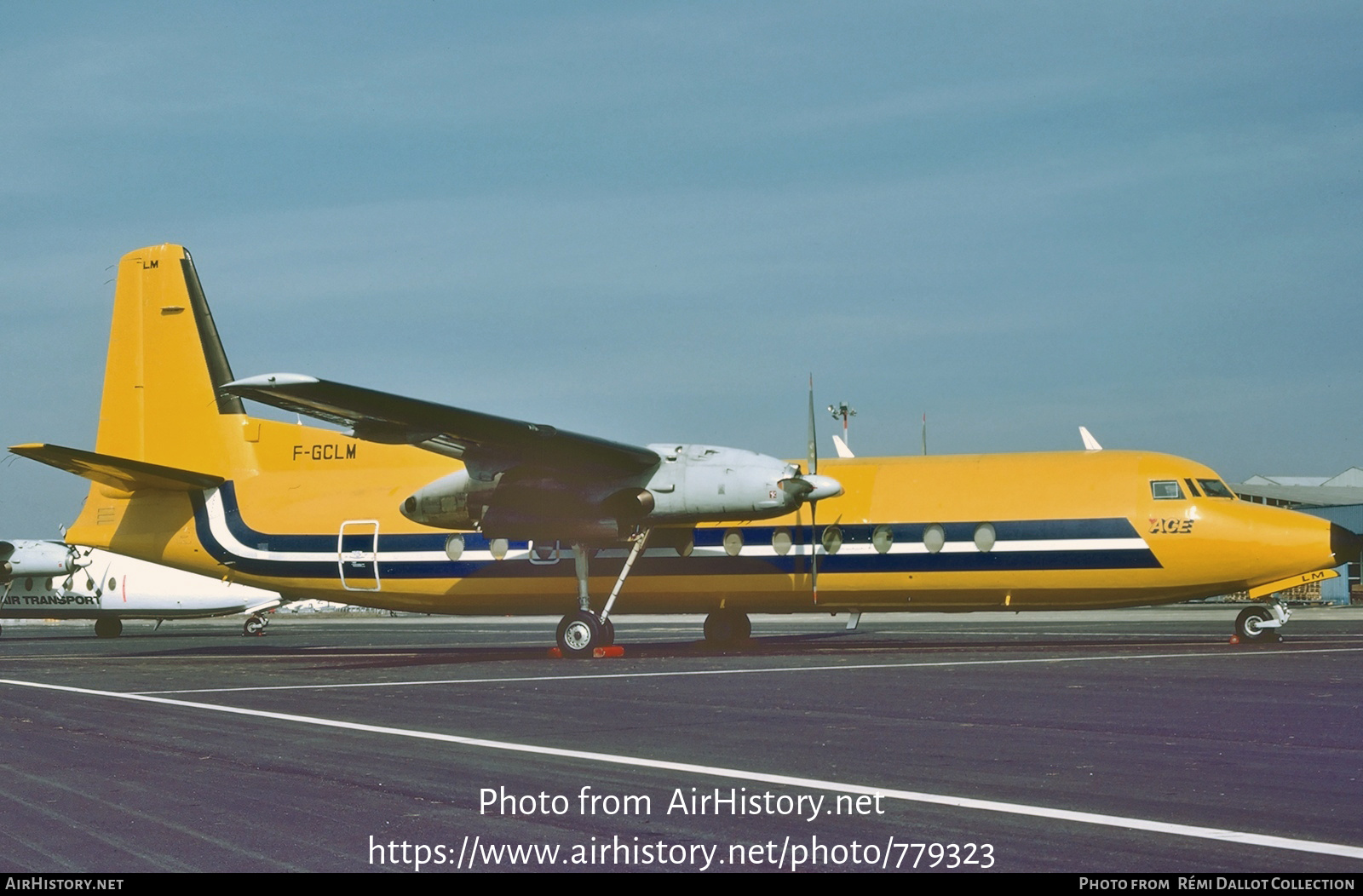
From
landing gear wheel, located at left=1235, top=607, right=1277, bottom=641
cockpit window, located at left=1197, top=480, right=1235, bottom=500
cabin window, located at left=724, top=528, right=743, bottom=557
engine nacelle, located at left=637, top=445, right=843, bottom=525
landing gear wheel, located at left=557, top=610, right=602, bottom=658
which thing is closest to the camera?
engine nacelle, located at left=637, top=445, right=843, bottom=525

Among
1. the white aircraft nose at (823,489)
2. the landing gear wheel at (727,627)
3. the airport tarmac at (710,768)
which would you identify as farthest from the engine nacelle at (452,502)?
the white aircraft nose at (823,489)

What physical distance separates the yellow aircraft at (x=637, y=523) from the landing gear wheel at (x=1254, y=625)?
3cm

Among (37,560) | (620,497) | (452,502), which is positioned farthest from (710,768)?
(37,560)

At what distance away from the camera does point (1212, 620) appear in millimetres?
37750

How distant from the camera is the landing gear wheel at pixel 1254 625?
2233 cm

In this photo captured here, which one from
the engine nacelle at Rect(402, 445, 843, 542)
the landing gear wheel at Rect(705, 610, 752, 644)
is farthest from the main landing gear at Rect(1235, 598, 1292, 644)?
the landing gear wheel at Rect(705, 610, 752, 644)

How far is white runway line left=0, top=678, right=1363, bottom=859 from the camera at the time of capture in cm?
657

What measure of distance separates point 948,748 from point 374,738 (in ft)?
16.8

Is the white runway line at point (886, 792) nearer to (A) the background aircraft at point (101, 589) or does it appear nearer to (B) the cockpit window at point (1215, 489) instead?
(B) the cockpit window at point (1215, 489)

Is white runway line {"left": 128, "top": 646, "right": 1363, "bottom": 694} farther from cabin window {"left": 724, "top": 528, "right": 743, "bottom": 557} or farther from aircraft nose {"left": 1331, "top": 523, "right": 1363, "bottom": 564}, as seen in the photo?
cabin window {"left": 724, "top": 528, "right": 743, "bottom": 557}

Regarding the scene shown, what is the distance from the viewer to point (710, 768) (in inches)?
373

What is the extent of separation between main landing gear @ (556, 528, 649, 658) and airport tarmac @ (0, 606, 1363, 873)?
3076 mm
